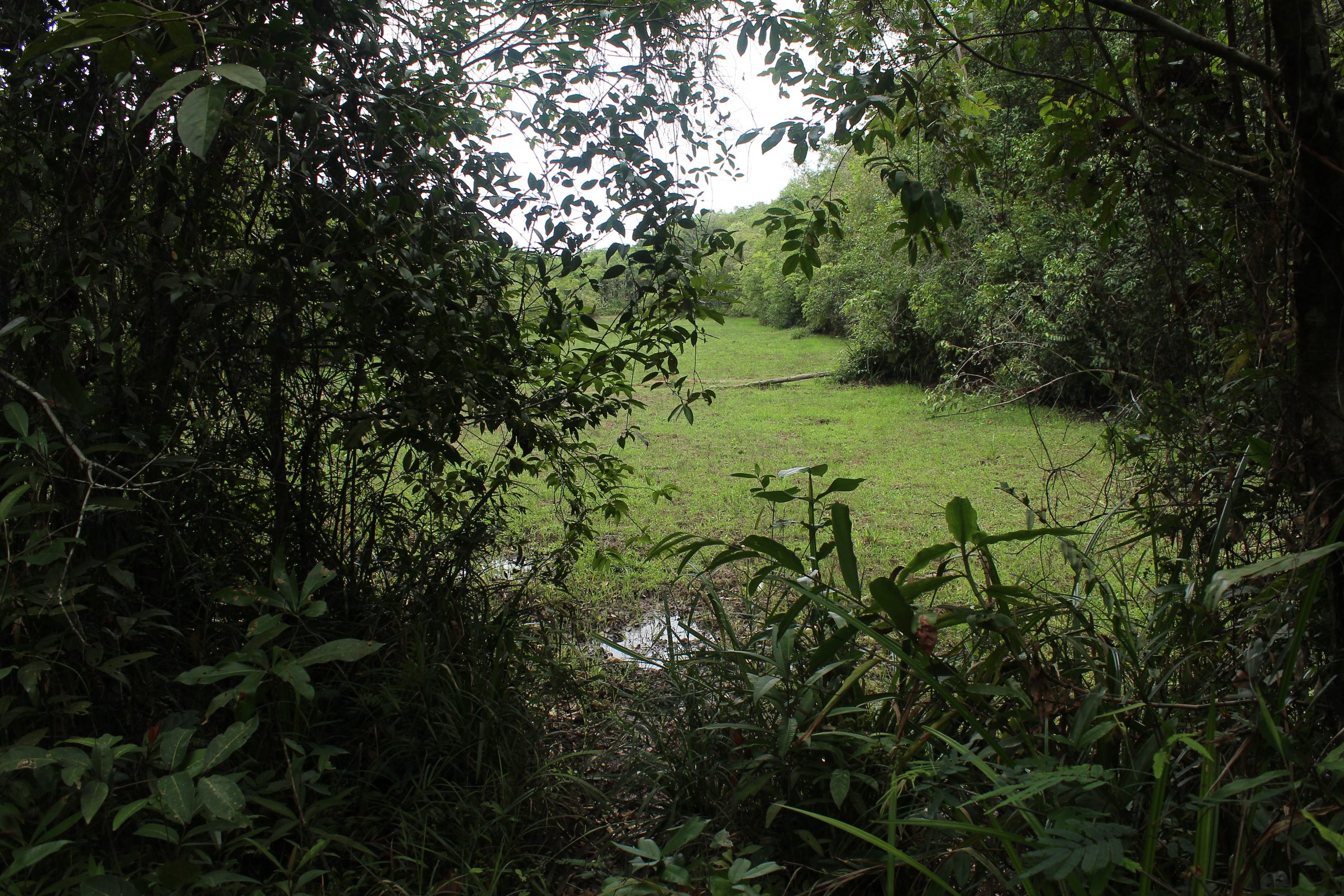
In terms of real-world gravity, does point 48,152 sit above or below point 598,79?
below

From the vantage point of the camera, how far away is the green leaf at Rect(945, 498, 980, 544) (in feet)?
4.72

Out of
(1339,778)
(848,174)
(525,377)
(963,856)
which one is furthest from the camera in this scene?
(848,174)

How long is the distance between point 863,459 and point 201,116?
636 cm

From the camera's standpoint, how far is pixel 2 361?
159 cm

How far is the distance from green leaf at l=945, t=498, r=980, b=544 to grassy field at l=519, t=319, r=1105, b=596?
1049 mm

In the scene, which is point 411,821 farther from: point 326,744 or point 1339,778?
point 1339,778

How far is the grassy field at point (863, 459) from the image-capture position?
15.6ft

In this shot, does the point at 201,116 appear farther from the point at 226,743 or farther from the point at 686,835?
the point at 686,835

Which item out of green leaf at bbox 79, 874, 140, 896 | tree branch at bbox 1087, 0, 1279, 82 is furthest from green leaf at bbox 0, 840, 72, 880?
tree branch at bbox 1087, 0, 1279, 82

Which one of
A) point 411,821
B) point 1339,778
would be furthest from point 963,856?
point 411,821

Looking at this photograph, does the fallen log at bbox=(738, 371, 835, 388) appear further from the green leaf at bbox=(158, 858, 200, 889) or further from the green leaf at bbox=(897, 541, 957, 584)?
the green leaf at bbox=(158, 858, 200, 889)

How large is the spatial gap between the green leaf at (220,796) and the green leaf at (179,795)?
2 cm

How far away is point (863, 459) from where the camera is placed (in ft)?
22.3

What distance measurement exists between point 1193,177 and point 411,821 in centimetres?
229
